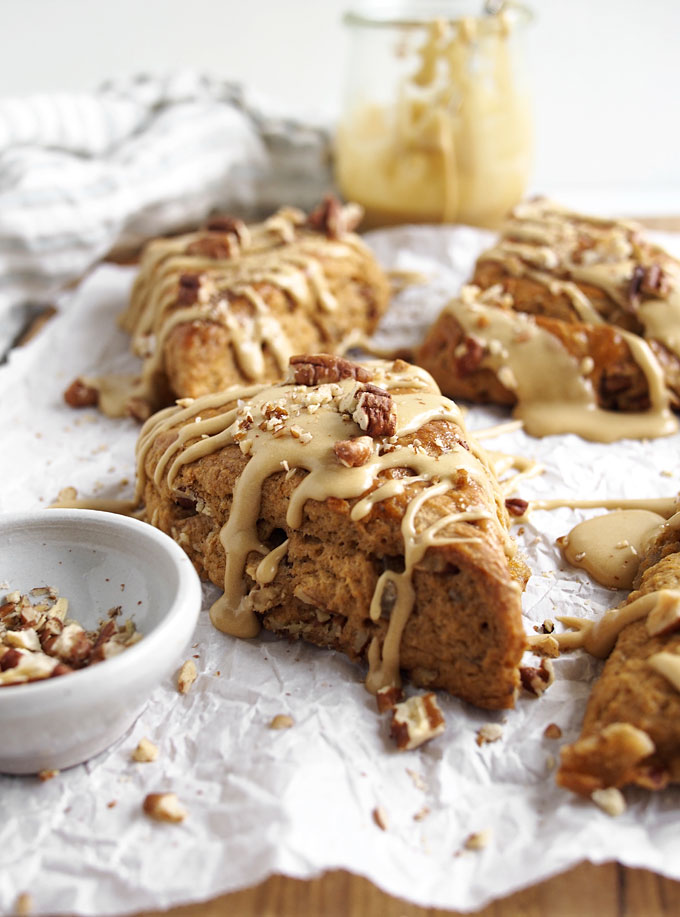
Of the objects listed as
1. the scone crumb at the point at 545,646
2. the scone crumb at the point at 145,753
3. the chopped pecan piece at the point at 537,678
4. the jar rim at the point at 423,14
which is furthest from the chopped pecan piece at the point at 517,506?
the jar rim at the point at 423,14

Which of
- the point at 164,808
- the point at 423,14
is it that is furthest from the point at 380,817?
the point at 423,14

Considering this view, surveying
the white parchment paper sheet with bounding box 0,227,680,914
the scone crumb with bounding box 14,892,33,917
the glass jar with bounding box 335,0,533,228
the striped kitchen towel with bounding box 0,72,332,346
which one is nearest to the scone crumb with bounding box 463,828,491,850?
the white parchment paper sheet with bounding box 0,227,680,914

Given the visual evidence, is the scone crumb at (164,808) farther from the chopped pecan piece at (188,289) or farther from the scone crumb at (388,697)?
the chopped pecan piece at (188,289)

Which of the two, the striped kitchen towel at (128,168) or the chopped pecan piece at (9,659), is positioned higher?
the striped kitchen towel at (128,168)

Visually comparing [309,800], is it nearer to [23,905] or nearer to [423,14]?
[23,905]

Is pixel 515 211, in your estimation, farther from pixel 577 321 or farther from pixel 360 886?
pixel 360 886
